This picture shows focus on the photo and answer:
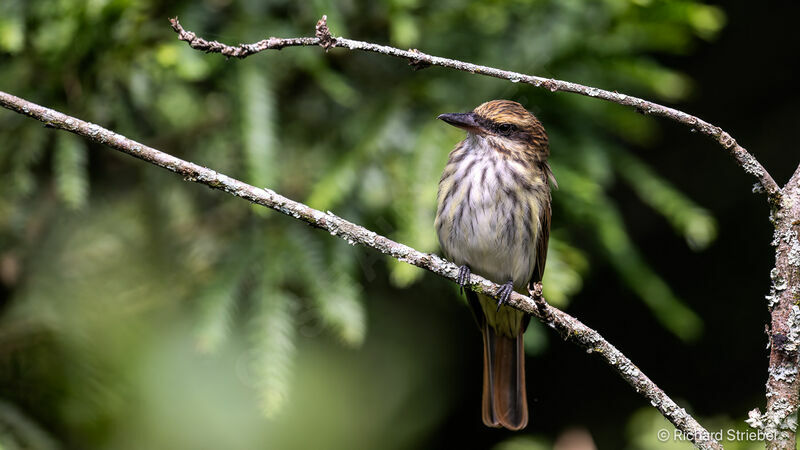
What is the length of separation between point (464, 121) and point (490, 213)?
1.25 ft

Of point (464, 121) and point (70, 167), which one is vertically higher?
point (464, 121)

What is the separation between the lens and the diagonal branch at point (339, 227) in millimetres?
1579

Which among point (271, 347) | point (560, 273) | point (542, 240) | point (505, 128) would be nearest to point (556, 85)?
point (505, 128)

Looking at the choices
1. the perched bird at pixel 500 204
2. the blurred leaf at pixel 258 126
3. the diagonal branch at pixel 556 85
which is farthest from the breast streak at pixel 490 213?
the diagonal branch at pixel 556 85

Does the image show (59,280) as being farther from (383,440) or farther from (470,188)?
(470,188)

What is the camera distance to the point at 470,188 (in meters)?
2.99

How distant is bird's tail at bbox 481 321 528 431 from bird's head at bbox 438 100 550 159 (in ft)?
2.26

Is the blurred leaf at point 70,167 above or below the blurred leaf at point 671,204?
below

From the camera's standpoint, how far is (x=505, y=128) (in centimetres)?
299

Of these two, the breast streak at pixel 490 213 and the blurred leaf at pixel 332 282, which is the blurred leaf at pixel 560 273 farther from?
the blurred leaf at pixel 332 282

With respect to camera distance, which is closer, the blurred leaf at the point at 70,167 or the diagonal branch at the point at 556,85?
the diagonal branch at the point at 556,85

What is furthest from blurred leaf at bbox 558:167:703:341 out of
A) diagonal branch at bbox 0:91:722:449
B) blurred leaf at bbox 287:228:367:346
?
diagonal branch at bbox 0:91:722:449

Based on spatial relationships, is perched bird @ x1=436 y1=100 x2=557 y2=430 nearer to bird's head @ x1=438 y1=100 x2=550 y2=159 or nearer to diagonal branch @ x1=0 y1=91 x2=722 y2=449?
bird's head @ x1=438 y1=100 x2=550 y2=159

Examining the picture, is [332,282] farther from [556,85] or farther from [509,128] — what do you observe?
[556,85]
